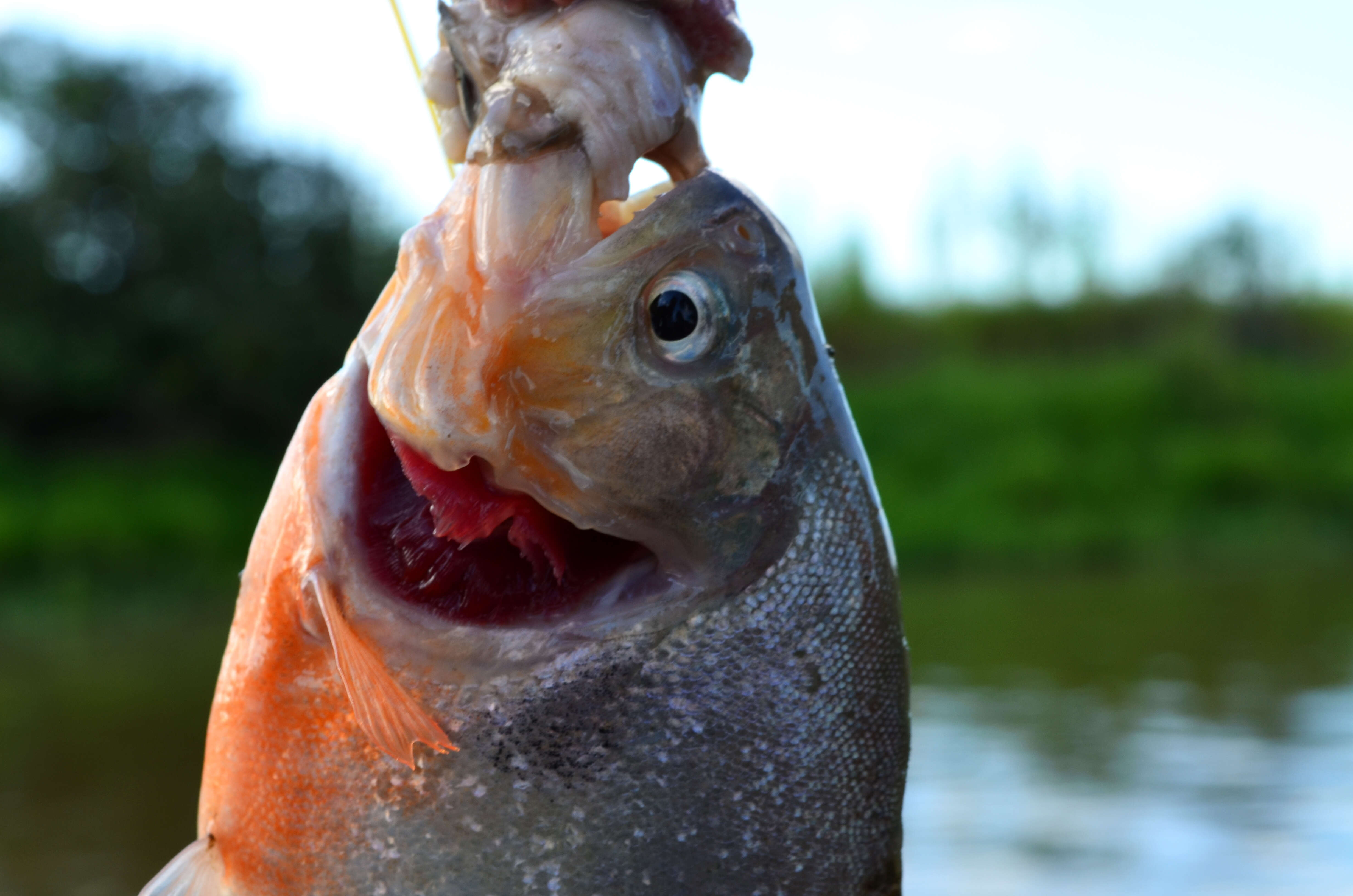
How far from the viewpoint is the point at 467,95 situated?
1635 mm

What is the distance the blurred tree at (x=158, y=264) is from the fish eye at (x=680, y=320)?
71.7 feet

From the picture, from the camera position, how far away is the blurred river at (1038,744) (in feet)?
24.8

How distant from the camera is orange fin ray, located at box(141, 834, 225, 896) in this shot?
1.67 m

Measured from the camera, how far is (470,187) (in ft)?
5.24

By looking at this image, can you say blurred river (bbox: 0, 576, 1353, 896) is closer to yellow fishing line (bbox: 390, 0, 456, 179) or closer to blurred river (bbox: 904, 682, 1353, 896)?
blurred river (bbox: 904, 682, 1353, 896)

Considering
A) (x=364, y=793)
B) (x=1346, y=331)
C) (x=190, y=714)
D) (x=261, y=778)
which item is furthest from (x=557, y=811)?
(x=1346, y=331)

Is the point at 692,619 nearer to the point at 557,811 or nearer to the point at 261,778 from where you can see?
the point at 557,811

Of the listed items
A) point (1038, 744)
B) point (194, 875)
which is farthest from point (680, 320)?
point (1038, 744)

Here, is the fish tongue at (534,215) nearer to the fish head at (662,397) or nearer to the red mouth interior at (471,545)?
the fish head at (662,397)

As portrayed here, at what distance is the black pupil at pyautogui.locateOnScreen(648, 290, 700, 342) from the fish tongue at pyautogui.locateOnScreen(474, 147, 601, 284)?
0.12 metres

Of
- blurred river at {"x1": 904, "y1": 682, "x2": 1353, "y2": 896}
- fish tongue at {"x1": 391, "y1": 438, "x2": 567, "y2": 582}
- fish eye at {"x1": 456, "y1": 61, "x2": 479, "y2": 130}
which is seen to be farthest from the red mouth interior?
blurred river at {"x1": 904, "y1": 682, "x2": 1353, "y2": 896}

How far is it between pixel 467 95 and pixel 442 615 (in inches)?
26.7

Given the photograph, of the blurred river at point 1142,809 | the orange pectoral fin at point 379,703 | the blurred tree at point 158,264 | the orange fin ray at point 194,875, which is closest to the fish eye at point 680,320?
the orange pectoral fin at point 379,703

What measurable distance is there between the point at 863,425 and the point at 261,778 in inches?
960
